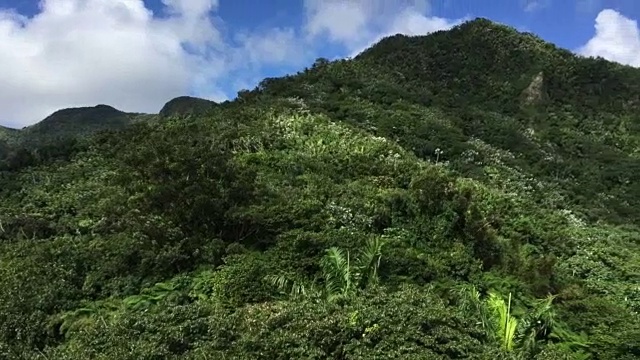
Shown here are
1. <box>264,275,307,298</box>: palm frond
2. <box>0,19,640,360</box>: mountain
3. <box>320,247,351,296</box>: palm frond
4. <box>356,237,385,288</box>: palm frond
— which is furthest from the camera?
<box>356,237,385,288</box>: palm frond

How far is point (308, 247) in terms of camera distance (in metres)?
17.6

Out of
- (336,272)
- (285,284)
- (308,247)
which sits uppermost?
(308,247)

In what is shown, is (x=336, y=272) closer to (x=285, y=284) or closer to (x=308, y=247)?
(x=285, y=284)

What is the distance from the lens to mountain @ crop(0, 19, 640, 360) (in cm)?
1185

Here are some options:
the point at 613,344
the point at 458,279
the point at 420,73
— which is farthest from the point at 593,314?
the point at 420,73

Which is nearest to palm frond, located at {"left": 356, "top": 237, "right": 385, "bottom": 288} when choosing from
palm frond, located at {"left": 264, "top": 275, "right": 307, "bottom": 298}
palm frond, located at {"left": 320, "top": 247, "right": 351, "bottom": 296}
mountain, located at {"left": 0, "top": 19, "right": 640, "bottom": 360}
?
mountain, located at {"left": 0, "top": 19, "right": 640, "bottom": 360}

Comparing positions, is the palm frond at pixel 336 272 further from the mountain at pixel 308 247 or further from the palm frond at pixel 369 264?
the palm frond at pixel 369 264

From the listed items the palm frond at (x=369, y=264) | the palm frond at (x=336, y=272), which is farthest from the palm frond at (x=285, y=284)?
the palm frond at (x=369, y=264)

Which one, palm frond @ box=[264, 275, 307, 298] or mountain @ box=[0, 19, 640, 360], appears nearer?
mountain @ box=[0, 19, 640, 360]

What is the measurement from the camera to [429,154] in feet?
138

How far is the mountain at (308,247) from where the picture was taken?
38.9 ft

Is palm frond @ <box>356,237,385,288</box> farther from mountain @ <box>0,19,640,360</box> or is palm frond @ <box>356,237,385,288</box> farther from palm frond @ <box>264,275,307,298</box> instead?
palm frond @ <box>264,275,307,298</box>

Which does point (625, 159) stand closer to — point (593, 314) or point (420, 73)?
point (420, 73)

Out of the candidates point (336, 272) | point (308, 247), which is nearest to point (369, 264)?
point (336, 272)
